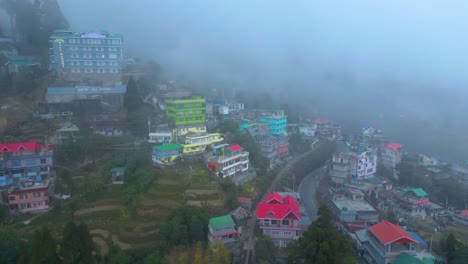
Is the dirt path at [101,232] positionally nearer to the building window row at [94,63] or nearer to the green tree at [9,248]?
the green tree at [9,248]

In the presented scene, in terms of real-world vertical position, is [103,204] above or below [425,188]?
above

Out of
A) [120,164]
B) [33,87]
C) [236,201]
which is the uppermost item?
[33,87]

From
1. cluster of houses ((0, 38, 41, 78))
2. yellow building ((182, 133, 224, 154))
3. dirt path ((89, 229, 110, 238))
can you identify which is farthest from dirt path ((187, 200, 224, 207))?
cluster of houses ((0, 38, 41, 78))

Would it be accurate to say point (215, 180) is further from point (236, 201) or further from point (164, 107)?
point (164, 107)

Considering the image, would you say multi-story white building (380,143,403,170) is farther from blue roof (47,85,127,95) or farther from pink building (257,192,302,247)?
blue roof (47,85,127,95)

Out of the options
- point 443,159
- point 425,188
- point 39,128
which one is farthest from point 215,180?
point 443,159

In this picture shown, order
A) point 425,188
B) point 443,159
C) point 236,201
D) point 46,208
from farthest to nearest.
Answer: point 443,159 < point 425,188 < point 236,201 < point 46,208

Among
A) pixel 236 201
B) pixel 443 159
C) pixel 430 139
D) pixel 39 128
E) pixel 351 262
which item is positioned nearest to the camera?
pixel 351 262
